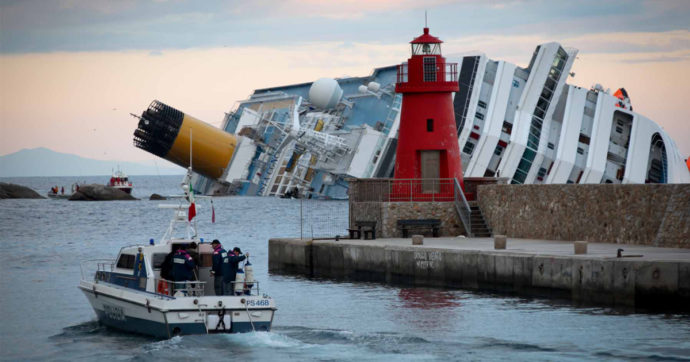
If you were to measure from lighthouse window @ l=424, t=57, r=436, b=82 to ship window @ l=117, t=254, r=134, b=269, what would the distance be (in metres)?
14.5

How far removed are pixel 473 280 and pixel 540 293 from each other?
8.28 ft

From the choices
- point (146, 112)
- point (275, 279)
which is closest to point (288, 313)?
point (275, 279)

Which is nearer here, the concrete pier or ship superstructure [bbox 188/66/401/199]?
the concrete pier

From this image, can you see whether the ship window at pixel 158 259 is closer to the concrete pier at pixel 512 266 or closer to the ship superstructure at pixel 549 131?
the concrete pier at pixel 512 266

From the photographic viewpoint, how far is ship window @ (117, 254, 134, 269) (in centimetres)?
2127

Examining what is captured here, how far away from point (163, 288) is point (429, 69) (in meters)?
16.0

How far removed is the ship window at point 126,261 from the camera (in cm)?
2127

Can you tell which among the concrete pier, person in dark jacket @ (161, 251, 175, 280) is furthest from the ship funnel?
person in dark jacket @ (161, 251, 175, 280)

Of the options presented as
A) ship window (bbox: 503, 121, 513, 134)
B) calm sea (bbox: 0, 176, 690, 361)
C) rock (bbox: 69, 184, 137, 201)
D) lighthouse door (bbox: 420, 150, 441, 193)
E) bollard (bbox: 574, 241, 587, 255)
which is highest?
ship window (bbox: 503, 121, 513, 134)

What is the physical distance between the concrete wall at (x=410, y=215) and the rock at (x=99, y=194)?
6720cm

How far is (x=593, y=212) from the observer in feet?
88.5

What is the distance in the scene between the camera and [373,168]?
7031 centimetres

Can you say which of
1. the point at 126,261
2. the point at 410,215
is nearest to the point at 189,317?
the point at 126,261

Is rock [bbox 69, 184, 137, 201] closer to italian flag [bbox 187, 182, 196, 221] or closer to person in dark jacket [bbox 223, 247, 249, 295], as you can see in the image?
italian flag [bbox 187, 182, 196, 221]
